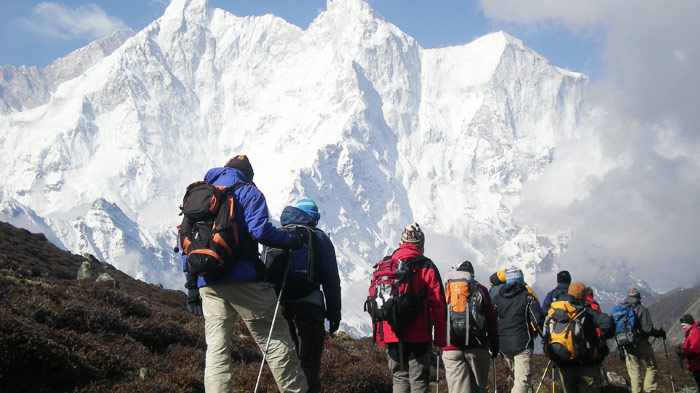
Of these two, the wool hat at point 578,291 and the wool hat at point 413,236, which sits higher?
the wool hat at point 413,236

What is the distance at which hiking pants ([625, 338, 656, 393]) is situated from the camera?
439 inches

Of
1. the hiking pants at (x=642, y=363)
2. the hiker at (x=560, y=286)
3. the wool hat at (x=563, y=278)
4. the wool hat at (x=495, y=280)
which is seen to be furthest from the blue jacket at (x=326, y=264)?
the hiking pants at (x=642, y=363)

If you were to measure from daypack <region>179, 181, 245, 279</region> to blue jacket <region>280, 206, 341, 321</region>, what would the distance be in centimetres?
138

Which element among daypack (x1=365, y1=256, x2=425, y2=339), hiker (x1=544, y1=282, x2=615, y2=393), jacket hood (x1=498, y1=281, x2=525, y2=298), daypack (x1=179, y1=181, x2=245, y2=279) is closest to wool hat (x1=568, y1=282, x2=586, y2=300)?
hiker (x1=544, y1=282, x2=615, y2=393)

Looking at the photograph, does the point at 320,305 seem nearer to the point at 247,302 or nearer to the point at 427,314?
the point at 247,302

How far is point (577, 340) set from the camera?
25.5ft

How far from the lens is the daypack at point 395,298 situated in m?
6.28

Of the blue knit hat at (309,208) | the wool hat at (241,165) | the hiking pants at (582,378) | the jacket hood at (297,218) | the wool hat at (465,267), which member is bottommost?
the hiking pants at (582,378)

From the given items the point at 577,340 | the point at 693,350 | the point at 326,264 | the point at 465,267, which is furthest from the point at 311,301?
the point at 693,350

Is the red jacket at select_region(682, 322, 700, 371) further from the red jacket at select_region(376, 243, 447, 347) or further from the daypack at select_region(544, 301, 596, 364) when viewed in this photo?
the red jacket at select_region(376, 243, 447, 347)

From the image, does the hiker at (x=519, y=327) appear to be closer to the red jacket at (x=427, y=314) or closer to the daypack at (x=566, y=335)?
the daypack at (x=566, y=335)

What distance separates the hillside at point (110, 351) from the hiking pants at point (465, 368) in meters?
2.22

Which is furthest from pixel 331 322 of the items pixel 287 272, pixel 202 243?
pixel 202 243

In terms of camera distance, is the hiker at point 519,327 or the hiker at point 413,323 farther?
the hiker at point 519,327
